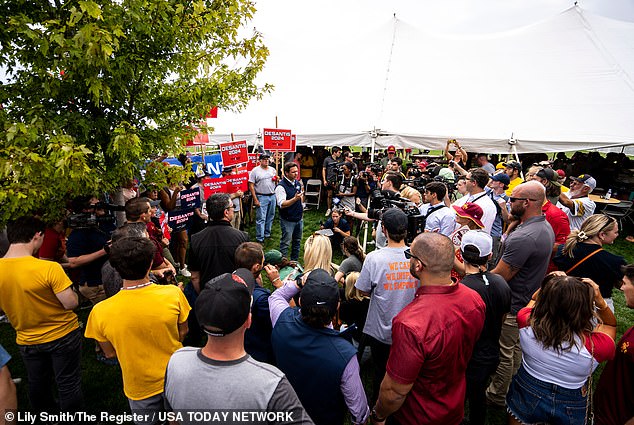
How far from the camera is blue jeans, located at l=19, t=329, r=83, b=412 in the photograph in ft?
9.05

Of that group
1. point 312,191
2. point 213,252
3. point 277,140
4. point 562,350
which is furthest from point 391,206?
point 312,191

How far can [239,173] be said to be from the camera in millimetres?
7328

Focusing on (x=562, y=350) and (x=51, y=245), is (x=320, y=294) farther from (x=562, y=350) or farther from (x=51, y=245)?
(x=51, y=245)

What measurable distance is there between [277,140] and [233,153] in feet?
4.26

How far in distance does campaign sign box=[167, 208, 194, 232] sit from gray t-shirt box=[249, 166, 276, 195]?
2.62 meters

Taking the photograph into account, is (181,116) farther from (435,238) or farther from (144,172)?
(435,238)

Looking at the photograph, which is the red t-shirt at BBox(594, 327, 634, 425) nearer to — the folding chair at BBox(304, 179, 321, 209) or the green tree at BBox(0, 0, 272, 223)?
the green tree at BBox(0, 0, 272, 223)

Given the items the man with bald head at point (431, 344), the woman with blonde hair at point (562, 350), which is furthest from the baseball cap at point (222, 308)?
the woman with blonde hair at point (562, 350)

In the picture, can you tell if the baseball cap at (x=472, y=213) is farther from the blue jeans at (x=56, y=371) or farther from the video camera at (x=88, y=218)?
the blue jeans at (x=56, y=371)

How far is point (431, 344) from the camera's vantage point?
187 centimetres

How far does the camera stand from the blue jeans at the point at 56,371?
109 inches

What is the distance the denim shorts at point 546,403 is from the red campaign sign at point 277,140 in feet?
23.4

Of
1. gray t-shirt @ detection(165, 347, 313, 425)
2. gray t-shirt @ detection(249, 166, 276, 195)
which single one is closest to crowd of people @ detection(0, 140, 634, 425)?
gray t-shirt @ detection(165, 347, 313, 425)

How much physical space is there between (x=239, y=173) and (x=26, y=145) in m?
4.91
